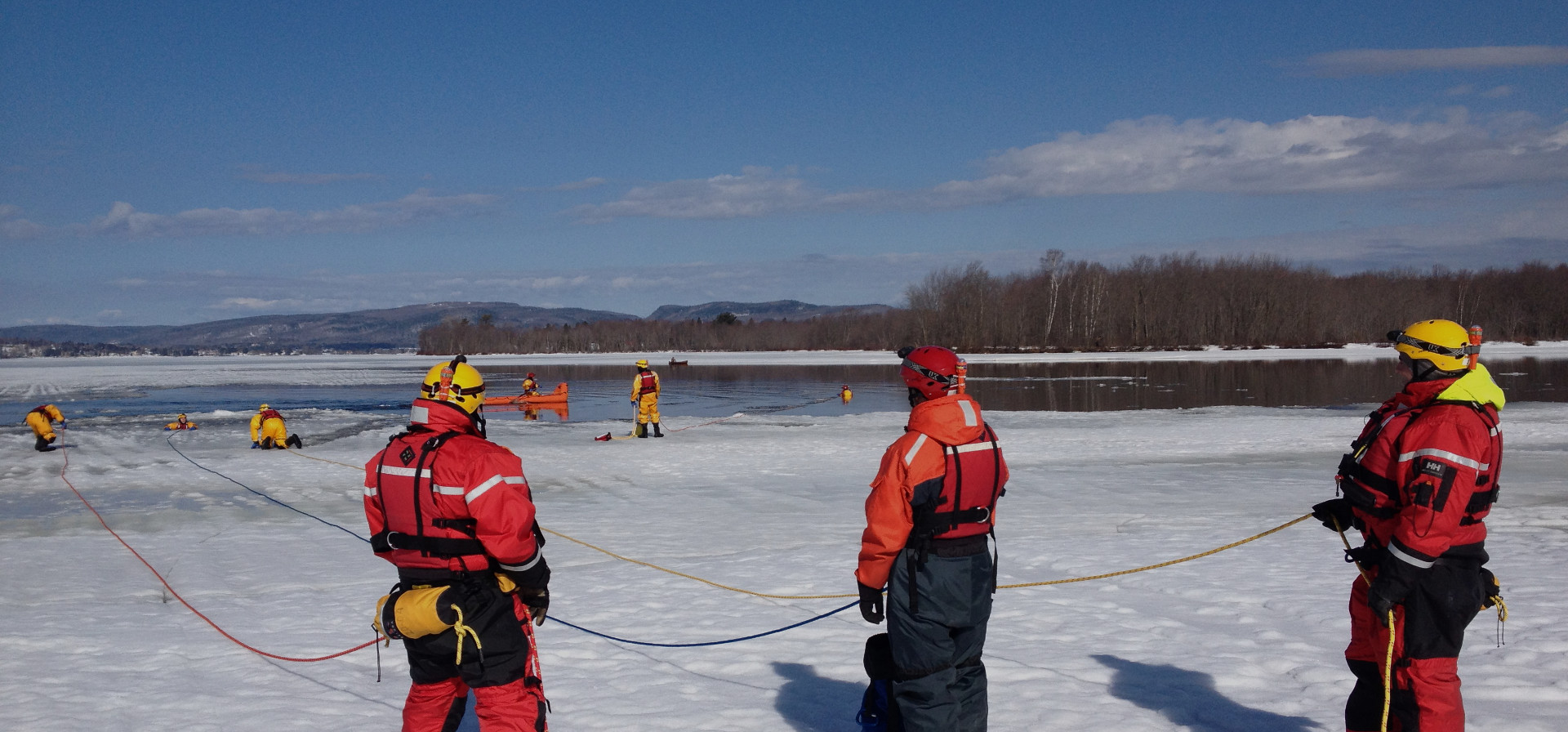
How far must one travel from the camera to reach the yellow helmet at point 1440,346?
11.6 feet

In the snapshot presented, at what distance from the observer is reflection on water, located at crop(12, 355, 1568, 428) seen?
88.4 ft

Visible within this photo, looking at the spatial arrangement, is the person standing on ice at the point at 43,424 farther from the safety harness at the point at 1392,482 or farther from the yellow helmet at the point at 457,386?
the safety harness at the point at 1392,482

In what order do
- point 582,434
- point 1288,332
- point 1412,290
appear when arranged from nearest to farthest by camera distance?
point 582,434
point 1288,332
point 1412,290

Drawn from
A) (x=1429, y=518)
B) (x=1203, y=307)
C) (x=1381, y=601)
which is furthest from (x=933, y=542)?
(x=1203, y=307)

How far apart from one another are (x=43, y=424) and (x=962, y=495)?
19.1 m

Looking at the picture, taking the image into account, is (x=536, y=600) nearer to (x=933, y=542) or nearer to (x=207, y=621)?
(x=933, y=542)

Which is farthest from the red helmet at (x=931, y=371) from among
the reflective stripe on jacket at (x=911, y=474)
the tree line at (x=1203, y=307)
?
the tree line at (x=1203, y=307)

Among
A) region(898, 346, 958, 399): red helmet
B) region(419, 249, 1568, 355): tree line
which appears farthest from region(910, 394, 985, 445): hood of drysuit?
region(419, 249, 1568, 355): tree line

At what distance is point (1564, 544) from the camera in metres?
7.86

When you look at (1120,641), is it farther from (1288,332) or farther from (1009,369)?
(1288,332)

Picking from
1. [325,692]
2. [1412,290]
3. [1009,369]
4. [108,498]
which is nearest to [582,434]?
[108,498]

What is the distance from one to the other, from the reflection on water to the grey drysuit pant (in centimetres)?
2120

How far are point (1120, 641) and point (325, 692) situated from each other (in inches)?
173

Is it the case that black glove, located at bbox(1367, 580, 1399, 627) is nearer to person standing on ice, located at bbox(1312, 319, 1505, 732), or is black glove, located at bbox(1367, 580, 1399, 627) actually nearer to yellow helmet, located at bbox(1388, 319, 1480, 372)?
person standing on ice, located at bbox(1312, 319, 1505, 732)
